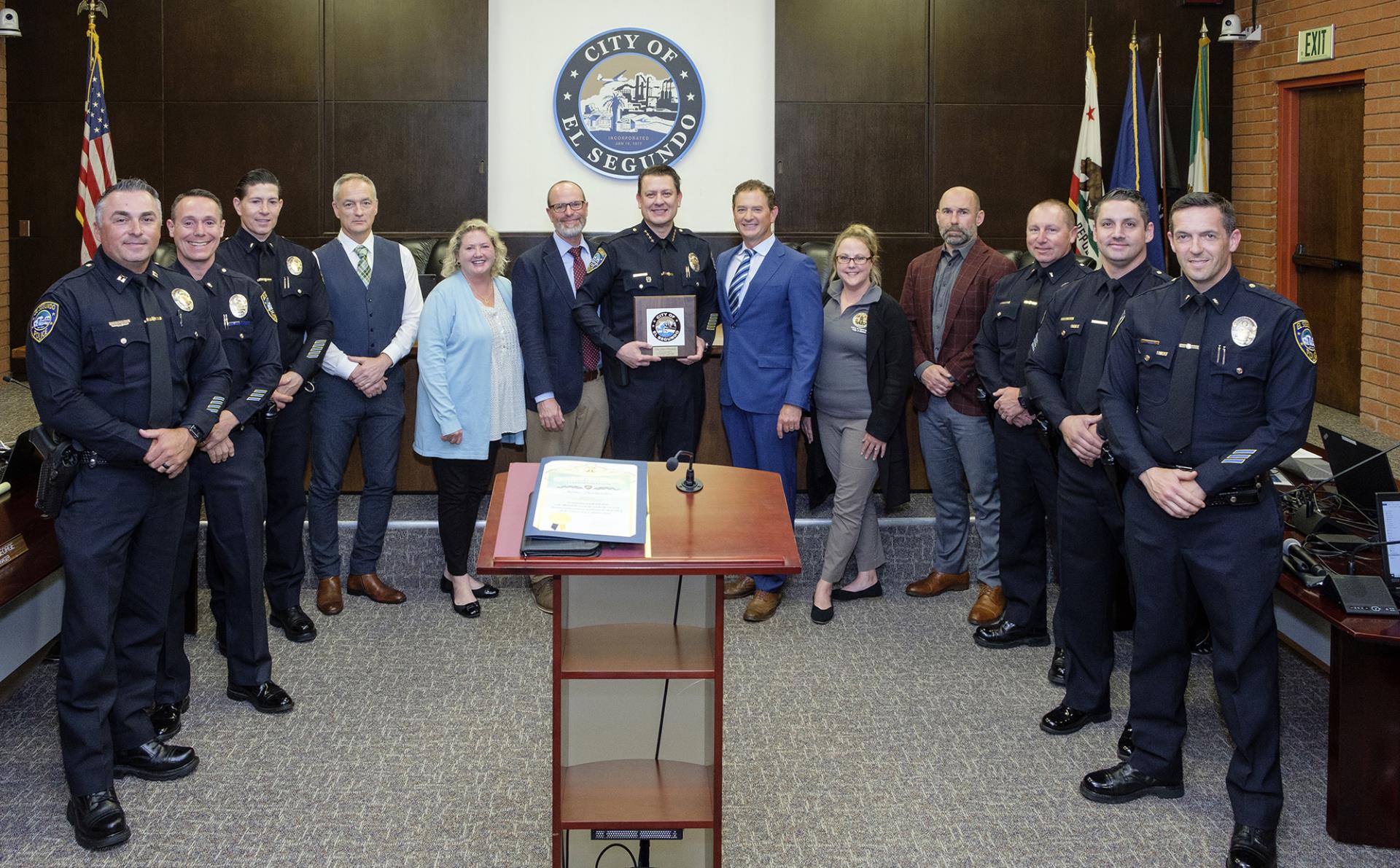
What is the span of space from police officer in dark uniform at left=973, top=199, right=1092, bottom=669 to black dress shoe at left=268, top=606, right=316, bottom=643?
239cm

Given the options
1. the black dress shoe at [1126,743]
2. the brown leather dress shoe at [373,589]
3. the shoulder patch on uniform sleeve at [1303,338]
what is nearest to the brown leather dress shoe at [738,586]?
the brown leather dress shoe at [373,589]

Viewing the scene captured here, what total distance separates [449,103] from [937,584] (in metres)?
4.85

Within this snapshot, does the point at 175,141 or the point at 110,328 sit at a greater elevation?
the point at 175,141

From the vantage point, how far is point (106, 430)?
10.4 feet

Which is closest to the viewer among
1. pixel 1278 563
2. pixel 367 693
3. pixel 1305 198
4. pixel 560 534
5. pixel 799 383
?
pixel 560 534

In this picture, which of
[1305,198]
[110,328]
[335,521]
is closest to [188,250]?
[110,328]

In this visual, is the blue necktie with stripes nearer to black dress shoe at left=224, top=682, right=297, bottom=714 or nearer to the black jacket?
the black jacket

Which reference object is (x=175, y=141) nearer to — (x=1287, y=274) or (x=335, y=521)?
(x=335, y=521)

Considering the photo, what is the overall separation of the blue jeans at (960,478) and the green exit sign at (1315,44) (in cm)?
418

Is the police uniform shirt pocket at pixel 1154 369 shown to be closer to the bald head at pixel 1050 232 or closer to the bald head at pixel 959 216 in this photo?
the bald head at pixel 1050 232

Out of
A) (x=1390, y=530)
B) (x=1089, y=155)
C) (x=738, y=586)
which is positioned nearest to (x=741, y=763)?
(x=738, y=586)

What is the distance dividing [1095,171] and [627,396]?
4351 millimetres

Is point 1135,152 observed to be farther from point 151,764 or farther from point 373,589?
point 151,764

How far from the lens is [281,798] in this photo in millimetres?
3385
